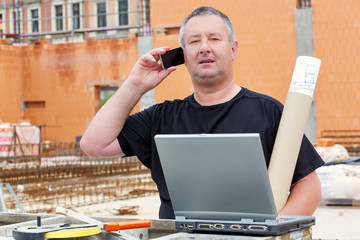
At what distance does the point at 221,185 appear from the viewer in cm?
148

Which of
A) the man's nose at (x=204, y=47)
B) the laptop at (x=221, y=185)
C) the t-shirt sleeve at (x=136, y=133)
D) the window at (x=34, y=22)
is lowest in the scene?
the laptop at (x=221, y=185)

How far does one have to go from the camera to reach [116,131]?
2.18 metres

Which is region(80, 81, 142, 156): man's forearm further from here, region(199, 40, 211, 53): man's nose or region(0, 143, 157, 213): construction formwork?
region(0, 143, 157, 213): construction formwork

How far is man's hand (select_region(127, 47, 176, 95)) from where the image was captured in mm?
2213

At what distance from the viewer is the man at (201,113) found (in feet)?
6.38

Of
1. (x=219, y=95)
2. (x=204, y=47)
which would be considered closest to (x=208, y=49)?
(x=204, y=47)

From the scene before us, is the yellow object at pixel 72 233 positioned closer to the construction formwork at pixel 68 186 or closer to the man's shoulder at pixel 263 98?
the man's shoulder at pixel 263 98

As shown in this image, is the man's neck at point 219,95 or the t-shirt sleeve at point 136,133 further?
the t-shirt sleeve at point 136,133

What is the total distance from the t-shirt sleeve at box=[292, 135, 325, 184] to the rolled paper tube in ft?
0.36

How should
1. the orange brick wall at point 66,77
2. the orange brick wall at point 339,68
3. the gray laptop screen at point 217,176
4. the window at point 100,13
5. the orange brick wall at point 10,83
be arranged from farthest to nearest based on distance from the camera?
1. the window at point 100,13
2. the orange brick wall at point 10,83
3. the orange brick wall at point 66,77
4. the orange brick wall at point 339,68
5. the gray laptop screen at point 217,176

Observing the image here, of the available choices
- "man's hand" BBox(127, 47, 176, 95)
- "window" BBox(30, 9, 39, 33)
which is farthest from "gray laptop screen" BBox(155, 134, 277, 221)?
"window" BBox(30, 9, 39, 33)

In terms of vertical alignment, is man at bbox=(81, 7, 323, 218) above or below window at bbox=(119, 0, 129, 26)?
below

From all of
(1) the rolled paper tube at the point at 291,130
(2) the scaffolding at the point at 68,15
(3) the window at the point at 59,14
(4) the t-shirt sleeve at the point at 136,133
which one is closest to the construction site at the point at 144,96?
(4) the t-shirt sleeve at the point at 136,133

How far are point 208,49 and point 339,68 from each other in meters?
13.5
